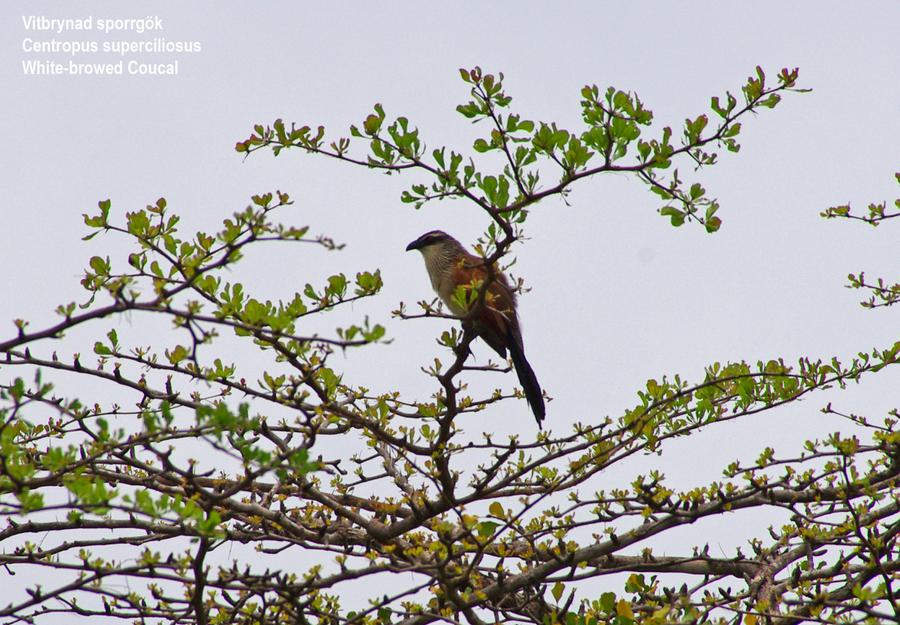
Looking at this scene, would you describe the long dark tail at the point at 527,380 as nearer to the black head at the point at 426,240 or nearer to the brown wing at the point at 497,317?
the brown wing at the point at 497,317

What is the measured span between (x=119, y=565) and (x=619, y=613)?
1.84 meters

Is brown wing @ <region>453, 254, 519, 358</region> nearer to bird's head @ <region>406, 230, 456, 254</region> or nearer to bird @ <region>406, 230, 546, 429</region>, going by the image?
bird @ <region>406, 230, 546, 429</region>

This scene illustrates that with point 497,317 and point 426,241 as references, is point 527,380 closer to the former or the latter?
point 497,317

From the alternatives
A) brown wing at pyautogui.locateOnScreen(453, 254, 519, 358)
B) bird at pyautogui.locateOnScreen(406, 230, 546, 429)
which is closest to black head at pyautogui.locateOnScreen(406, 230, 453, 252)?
bird at pyautogui.locateOnScreen(406, 230, 546, 429)

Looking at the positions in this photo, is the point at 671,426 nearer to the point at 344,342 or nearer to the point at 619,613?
the point at 619,613

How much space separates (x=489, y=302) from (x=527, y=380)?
0.80 m

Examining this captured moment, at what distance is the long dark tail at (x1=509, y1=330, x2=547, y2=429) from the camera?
17.8 ft

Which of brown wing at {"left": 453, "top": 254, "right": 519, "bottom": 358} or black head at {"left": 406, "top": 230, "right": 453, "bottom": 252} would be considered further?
black head at {"left": 406, "top": 230, "right": 453, "bottom": 252}

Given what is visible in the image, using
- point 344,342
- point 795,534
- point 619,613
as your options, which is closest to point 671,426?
point 795,534

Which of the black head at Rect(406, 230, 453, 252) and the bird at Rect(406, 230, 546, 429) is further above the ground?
the black head at Rect(406, 230, 453, 252)

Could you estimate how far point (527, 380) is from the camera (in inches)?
227

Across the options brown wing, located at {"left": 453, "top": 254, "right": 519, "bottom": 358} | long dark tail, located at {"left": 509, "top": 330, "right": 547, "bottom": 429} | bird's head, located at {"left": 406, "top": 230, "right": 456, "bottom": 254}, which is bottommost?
long dark tail, located at {"left": 509, "top": 330, "right": 547, "bottom": 429}

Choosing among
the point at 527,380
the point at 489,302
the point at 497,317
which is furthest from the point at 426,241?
the point at 489,302

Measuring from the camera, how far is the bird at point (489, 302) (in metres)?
5.63
